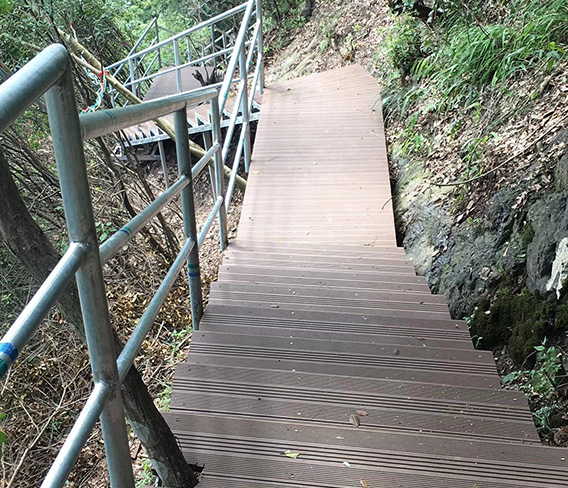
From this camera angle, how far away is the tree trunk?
1.35 metres

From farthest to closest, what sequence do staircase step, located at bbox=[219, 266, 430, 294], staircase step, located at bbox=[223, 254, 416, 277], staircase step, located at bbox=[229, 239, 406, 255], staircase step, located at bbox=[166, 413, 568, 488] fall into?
1. staircase step, located at bbox=[229, 239, 406, 255]
2. staircase step, located at bbox=[223, 254, 416, 277]
3. staircase step, located at bbox=[219, 266, 430, 294]
4. staircase step, located at bbox=[166, 413, 568, 488]

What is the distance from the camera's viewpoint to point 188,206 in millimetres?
2184

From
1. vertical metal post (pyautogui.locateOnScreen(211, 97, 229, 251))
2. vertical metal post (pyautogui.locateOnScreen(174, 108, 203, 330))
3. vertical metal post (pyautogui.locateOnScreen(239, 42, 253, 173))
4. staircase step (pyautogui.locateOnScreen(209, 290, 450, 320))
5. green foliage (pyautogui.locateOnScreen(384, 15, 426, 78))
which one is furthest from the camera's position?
green foliage (pyautogui.locateOnScreen(384, 15, 426, 78))

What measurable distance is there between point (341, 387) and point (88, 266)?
137cm

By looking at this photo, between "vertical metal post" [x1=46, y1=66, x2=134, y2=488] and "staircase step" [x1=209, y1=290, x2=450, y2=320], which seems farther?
"staircase step" [x1=209, y1=290, x2=450, y2=320]

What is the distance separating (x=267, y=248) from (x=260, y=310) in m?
1.39

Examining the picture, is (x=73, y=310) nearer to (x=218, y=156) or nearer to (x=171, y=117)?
(x=218, y=156)

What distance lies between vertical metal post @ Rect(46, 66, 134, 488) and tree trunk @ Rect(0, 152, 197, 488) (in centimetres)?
13

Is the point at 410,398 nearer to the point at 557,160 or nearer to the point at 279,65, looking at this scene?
the point at 557,160

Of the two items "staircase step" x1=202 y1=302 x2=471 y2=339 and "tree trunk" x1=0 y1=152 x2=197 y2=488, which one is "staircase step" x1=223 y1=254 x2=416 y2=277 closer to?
"staircase step" x1=202 y1=302 x2=471 y2=339

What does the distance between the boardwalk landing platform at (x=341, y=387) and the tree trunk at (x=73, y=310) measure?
205 mm

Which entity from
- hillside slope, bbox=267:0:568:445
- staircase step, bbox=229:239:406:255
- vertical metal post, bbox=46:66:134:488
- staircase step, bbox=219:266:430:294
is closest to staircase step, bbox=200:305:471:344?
hillside slope, bbox=267:0:568:445

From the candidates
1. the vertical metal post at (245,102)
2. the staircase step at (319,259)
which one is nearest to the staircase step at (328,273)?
the staircase step at (319,259)

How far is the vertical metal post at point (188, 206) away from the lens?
2021 mm
